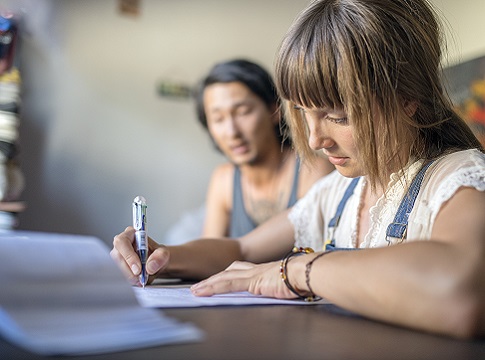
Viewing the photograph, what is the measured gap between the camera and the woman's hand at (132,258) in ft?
3.70

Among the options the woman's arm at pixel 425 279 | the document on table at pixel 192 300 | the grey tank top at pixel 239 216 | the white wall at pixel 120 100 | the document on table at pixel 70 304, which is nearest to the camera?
the document on table at pixel 70 304

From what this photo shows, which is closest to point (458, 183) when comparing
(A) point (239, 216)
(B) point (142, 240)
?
(B) point (142, 240)

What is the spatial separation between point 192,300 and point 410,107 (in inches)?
20.2

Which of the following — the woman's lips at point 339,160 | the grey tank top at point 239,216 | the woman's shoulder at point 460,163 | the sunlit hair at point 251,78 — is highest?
the sunlit hair at point 251,78

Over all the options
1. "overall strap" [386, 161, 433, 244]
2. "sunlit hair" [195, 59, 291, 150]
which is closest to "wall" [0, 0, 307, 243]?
"sunlit hair" [195, 59, 291, 150]

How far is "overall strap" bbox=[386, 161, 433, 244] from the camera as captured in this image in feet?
3.47

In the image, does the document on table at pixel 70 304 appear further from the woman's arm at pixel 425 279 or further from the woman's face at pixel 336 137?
the woman's face at pixel 336 137

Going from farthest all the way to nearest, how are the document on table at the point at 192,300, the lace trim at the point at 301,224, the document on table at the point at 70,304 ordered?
the lace trim at the point at 301,224 → the document on table at the point at 192,300 → the document on table at the point at 70,304

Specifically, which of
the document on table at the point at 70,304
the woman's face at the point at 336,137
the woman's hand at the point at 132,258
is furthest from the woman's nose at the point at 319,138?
the document on table at the point at 70,304

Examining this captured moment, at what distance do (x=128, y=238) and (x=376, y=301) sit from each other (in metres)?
0.56

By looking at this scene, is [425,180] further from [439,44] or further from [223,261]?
[223,261]

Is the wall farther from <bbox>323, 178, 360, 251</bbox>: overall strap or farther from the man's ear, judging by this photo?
the man's ear

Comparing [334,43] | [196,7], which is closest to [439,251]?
[334,43]

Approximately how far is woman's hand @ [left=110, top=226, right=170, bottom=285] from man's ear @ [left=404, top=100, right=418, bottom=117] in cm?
53
